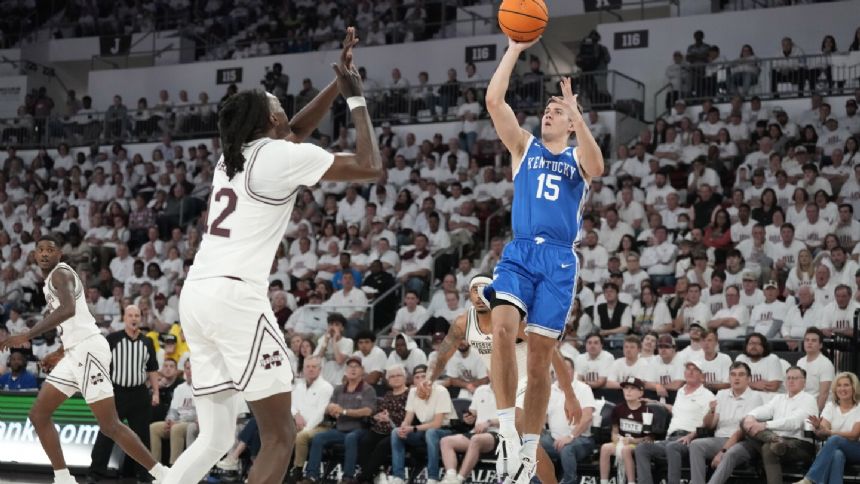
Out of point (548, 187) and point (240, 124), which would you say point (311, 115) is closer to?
point (240, 124)

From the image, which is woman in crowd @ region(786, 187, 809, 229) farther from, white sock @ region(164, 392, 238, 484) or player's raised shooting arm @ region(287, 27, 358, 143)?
white sock @ region(164, 392, 238, 484)

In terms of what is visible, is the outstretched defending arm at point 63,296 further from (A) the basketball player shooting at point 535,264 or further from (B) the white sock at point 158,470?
(A) the basketball player shooting at point 535,264

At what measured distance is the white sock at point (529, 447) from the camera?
7137 millimetres

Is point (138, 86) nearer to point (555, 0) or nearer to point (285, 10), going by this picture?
point (285, 10)

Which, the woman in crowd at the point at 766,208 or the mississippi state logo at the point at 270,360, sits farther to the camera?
the woman in crowd at the point at 766,208

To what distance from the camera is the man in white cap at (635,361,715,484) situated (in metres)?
11.9

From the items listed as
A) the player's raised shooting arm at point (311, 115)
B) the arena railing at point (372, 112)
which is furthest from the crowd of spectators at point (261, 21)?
the player's raised shooting arm at point (311, 115)

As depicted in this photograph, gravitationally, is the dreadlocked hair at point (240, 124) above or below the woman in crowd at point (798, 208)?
above

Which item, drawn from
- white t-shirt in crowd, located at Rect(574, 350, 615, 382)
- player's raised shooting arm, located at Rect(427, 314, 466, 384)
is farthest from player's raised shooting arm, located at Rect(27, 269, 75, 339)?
white t-shirt in crowd, located at Rect(574, 350, 615, 382)

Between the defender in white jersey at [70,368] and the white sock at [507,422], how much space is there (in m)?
3.63

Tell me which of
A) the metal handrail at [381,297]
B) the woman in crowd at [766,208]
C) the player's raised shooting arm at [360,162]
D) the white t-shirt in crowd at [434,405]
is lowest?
the white t-shirt in crowd at [434,405]

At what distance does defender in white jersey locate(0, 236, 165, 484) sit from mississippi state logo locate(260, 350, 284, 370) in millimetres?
4643

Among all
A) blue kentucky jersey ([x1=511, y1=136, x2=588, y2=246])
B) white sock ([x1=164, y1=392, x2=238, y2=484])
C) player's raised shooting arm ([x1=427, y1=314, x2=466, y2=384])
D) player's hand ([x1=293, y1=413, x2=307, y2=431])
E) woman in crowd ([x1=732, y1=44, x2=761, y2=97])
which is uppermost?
woman in crowd ([x1=732, y1=44, x2=761, y2=97])

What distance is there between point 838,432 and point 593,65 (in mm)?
13210
